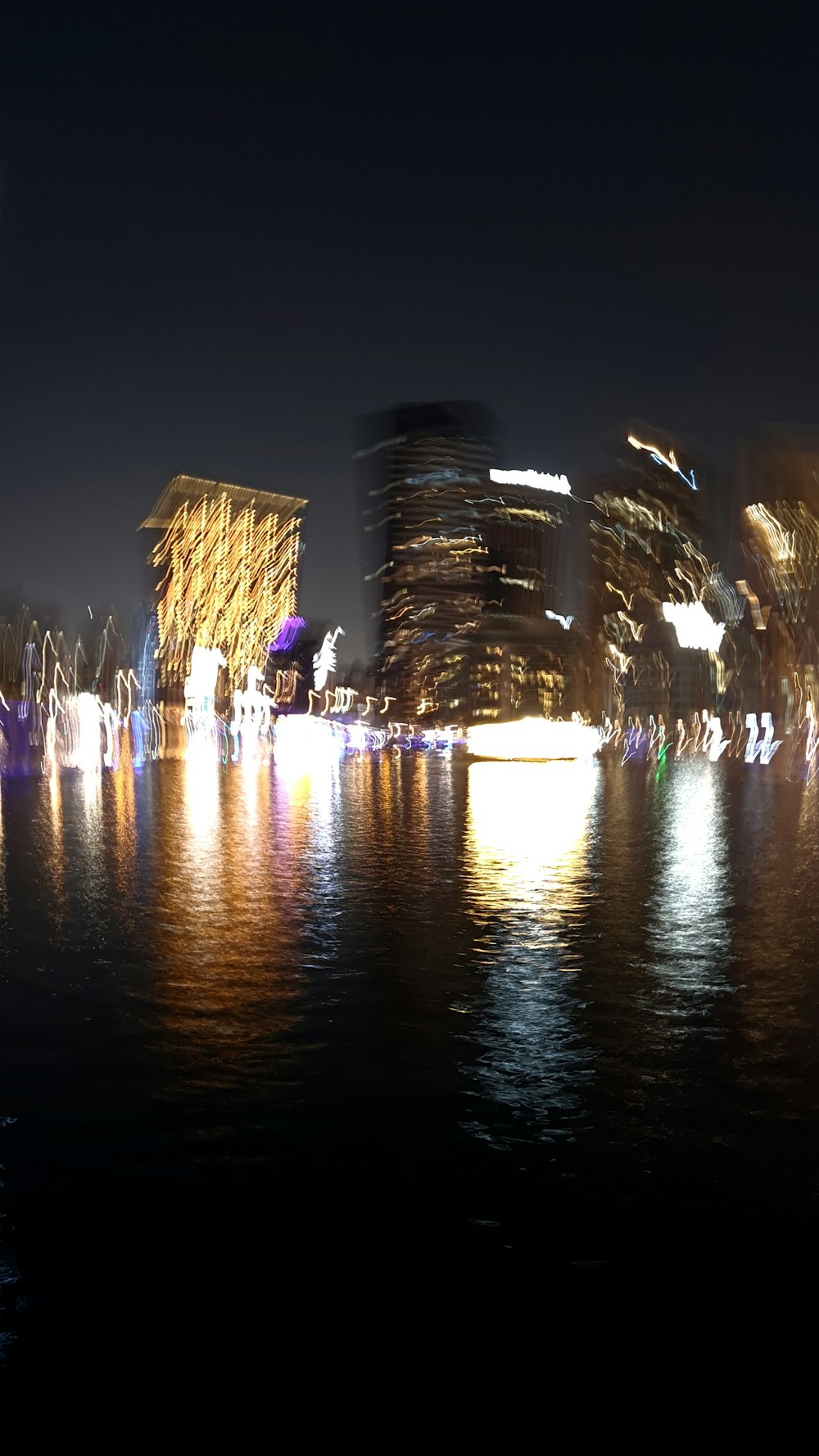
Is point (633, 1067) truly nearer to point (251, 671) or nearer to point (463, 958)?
point (463, 958)

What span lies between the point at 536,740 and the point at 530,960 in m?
64.0

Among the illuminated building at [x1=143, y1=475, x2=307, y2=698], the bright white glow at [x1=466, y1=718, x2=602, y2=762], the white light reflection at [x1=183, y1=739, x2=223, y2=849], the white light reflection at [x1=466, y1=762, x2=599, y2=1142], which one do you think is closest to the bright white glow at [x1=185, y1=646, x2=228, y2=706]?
the illuminated building at [x1=143, y1=475, x2=307, y2=698]

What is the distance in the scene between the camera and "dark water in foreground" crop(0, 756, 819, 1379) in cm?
485

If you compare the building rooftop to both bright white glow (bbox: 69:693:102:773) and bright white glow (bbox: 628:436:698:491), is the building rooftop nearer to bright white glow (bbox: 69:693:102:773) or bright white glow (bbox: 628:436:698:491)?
bright white glow (bbox: 69:693:102:773)

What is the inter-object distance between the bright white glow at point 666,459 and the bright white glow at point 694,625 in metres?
20.2

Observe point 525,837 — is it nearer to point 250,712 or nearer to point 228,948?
point 228,948

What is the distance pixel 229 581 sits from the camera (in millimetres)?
70812

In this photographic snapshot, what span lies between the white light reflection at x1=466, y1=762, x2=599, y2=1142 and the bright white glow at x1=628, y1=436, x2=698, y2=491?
151 m

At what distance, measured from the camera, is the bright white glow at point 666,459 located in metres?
168

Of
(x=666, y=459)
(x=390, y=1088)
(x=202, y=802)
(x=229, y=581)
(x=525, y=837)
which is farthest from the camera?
(x=666, y=459)

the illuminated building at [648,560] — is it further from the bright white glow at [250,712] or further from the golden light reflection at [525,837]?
the golden light reflection at [525,837]

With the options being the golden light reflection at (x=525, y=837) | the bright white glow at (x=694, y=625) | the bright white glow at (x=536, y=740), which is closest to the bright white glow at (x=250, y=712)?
the bright white glow at (x=536, y=740)

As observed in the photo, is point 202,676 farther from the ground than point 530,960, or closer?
farther from the ground

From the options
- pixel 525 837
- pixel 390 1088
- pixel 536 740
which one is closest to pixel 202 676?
pixel 536 740
